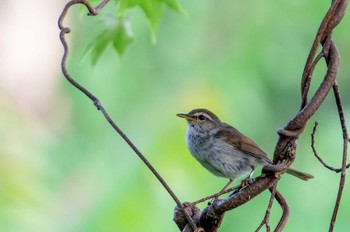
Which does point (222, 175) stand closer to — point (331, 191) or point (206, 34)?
point (331, 191)

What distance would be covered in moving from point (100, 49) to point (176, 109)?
1300 millimetres

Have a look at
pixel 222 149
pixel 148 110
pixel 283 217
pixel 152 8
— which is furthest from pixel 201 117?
pixel 283 217

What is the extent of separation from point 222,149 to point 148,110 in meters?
1.19

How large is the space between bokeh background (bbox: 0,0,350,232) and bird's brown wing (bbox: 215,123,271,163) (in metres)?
0.52

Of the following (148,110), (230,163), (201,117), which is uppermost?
(148,110)

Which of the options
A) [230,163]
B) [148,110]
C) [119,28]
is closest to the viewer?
[119,28]

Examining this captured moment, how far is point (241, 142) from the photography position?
74.3 inches

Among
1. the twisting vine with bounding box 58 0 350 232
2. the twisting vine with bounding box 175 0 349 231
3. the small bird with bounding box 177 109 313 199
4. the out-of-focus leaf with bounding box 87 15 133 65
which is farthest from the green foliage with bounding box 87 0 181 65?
the twisting vine with bounding box 175 0 349 231

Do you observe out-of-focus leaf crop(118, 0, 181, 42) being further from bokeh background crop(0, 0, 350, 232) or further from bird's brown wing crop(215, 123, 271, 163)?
bokeh background crop(0, 0, 350, 232)

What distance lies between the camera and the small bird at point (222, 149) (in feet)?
5.96

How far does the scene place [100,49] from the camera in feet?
5.75

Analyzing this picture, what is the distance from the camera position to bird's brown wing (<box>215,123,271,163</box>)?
1.74 m

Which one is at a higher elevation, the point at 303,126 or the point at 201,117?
the point at 201,117

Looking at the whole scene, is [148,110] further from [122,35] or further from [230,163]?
[122,35]
